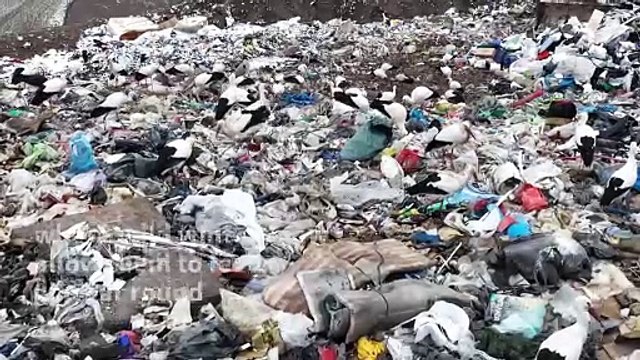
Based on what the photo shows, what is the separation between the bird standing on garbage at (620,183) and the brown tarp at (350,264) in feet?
3.48

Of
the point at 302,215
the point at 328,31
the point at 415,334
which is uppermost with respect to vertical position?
the point at 415,334

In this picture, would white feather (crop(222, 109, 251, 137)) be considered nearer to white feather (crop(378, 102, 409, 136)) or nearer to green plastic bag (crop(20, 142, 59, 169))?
white feather (crop(378, 102, 409, 136))

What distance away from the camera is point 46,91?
6.17 m

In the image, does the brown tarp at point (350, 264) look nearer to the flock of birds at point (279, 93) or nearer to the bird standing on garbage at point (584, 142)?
the flock of birds at point (279, 93)

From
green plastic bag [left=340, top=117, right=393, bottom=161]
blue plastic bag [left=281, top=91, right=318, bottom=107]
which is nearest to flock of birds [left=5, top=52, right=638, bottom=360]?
blue plastic bag [left=281, top=91, right=318, bottom=107]

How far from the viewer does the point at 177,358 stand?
2.96 meters

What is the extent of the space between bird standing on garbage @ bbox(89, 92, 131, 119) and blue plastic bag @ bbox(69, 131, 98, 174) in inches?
35.7

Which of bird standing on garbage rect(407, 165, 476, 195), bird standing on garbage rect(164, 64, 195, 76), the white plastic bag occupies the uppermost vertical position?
the white plastic bag

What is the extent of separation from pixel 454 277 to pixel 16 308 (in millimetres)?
1769

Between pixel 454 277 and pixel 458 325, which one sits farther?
pixel 454 277

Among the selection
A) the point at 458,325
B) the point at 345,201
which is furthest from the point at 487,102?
the point at 458,325

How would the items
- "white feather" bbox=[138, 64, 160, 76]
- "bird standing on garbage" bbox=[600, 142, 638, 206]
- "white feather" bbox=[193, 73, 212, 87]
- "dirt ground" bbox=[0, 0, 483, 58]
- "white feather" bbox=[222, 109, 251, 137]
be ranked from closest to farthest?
"bird standing on garbage" bbox=[600, 142, 638, 206]
"white feather" bbox=[222, 109, 251, 137]
"white feather" bbox=[193, 73, 212, 87]
"white feather" bbox=[138, 64, 160, 76]
"dirt ground" bbox=[0, 0, 483, 58]

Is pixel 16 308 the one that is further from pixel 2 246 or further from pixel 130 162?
pixel 130 162

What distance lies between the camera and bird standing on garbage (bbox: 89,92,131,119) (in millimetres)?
5699
